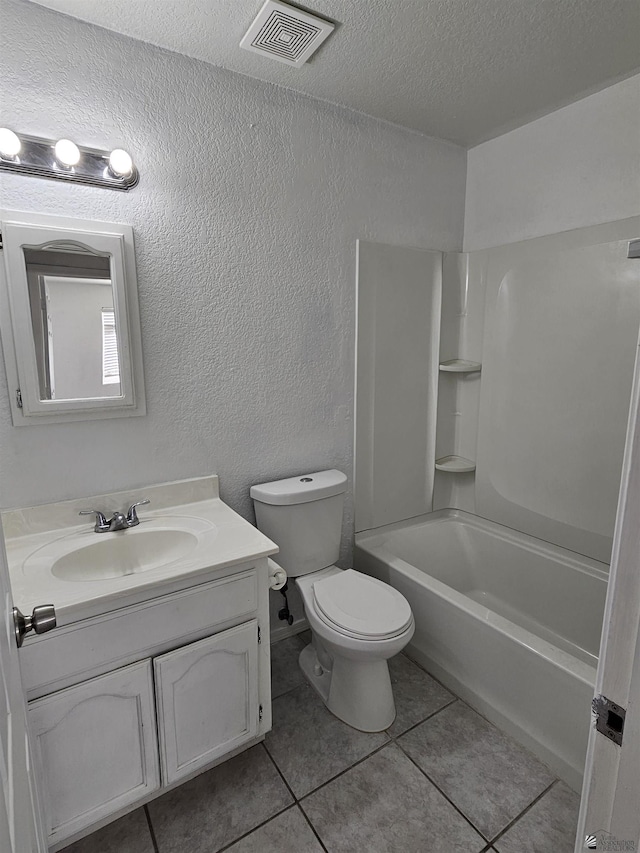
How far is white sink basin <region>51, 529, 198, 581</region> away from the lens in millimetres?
1449

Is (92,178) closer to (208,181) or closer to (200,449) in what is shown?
(208,181)

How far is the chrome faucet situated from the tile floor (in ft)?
2.89

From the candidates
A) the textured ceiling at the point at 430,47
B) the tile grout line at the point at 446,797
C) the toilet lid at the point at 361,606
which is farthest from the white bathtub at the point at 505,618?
the textured ceiling at the point at 430,47

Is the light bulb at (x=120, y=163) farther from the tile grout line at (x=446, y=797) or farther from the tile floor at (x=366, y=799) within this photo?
the tile grout line at (x=446, y=797)

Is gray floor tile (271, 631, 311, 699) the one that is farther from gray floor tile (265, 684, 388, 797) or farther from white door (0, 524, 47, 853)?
white door (0, 524, 47, 853)

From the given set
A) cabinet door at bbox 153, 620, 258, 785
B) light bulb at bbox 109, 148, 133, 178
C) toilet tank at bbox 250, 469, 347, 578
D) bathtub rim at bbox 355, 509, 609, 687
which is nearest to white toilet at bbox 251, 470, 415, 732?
toilet tank at bbox 250, 469, 347, 578

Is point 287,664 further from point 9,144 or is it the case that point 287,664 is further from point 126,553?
point 9,144

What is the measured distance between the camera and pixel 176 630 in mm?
1307

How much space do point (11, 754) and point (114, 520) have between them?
974 millimetres

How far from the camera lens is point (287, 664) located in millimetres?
2051

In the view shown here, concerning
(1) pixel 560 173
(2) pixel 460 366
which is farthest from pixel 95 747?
(1) pixel 560 173

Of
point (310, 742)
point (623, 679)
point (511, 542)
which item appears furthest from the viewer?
point (511, 542)

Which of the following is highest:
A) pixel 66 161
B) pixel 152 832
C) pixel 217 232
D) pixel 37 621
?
pixel 66 161

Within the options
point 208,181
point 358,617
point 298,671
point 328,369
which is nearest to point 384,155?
point 208,181
